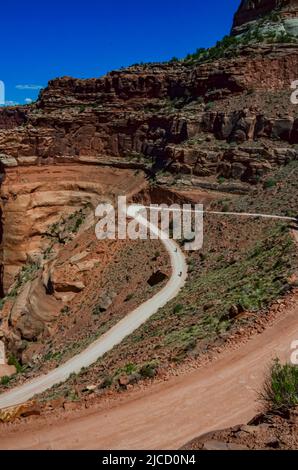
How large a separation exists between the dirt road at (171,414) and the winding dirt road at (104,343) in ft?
31.9

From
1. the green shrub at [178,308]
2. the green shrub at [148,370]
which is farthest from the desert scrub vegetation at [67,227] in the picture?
the green shrub at [148,370]

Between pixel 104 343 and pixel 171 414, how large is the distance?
14.0m

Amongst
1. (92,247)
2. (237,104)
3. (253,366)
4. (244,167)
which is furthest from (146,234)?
(253,366)

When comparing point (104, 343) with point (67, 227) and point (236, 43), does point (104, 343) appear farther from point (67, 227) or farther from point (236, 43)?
point (236, 43)

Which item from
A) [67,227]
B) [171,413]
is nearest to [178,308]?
[171,413]

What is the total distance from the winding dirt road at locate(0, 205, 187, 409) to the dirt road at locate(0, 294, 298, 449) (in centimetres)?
972

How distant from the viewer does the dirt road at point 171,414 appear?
1219 cm

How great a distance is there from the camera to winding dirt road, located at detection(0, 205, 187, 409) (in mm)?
23719

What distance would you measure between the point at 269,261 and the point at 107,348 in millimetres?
9997

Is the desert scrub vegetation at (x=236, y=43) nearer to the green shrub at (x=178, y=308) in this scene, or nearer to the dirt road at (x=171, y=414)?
the green shrub at (x=178, y=308)

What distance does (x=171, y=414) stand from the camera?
1303 centimetres
